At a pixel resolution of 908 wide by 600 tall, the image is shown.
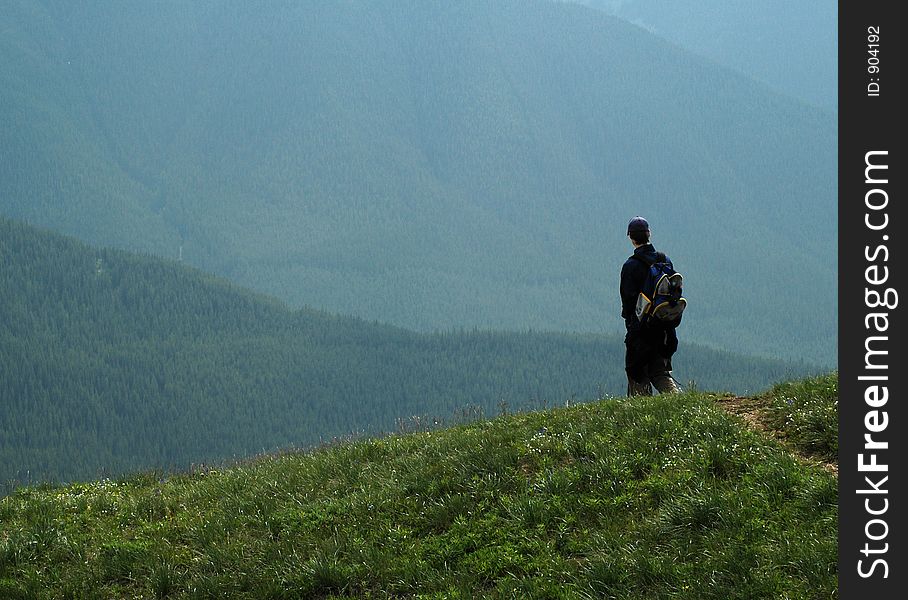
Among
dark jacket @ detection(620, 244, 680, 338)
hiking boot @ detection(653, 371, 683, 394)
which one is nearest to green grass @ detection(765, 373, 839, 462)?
hiking boot @ detection(653, 371, 683, 394)

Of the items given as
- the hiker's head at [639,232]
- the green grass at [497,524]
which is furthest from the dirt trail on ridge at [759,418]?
the hiker's head at [639,232]

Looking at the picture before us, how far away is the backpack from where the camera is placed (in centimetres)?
1305

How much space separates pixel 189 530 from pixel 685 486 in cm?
549

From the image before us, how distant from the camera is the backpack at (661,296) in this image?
13.1 meters

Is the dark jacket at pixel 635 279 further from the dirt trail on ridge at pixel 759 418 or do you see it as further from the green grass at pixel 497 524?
the dirt trail on ridge at pixel 759 418

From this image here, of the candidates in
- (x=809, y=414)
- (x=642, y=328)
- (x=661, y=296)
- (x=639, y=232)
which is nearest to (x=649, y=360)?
(x=642, y=328)

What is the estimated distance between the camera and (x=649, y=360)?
1391cm

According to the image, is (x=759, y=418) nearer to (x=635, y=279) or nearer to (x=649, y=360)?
(x=649, y=360)

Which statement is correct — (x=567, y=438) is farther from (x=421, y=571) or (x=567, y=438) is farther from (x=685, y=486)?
(x=421, y=571)

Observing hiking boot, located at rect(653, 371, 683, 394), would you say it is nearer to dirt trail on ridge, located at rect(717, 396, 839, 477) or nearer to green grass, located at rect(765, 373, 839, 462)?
dirt trail on ridge, located at rect(717, 396, 839, 477)
